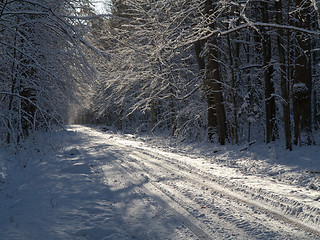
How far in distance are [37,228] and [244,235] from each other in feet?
10.7

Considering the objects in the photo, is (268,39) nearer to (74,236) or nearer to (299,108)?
(299,108)

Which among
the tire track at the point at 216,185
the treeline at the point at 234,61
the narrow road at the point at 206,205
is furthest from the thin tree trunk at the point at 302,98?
the tire track at the point at 216,185

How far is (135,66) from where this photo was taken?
16.2m

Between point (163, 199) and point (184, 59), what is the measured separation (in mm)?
9320

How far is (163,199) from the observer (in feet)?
16.8

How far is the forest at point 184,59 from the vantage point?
19.5 ft

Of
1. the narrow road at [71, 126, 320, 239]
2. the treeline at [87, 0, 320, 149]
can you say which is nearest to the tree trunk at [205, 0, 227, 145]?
the treeline at [87, 0, 320, 149]

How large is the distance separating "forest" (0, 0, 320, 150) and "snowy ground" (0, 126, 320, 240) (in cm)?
146

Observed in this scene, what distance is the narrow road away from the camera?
3.76m

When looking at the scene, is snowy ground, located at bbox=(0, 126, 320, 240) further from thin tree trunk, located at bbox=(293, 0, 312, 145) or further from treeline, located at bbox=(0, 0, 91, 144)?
treeline, located at bbox=(0, 0, 91, 144)

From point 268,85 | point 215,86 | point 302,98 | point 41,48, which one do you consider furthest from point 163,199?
point 268,85

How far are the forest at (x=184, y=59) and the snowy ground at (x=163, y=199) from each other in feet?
4.79

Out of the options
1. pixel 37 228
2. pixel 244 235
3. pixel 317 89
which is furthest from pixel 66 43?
pixel 317 89

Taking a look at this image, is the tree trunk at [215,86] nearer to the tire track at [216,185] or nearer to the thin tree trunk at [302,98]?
the thin tree trunk at [302,98]
